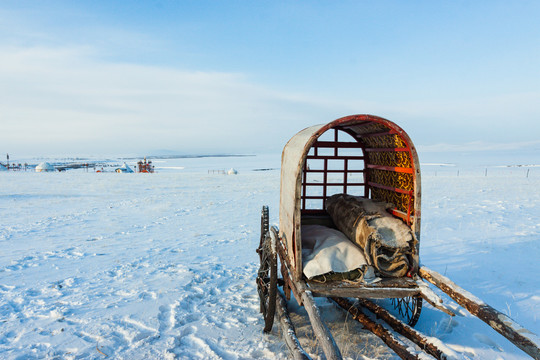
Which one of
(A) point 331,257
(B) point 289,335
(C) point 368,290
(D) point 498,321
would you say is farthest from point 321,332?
(D) point 498,321

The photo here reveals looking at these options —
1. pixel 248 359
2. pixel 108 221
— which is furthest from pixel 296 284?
pixel 108 221

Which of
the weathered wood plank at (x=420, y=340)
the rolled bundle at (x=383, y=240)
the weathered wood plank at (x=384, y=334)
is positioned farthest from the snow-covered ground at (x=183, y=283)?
the rolled bundle at (x=383, y=240)

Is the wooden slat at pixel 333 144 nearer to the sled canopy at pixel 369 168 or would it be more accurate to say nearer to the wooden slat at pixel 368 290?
the sled canopy at pixel 369 168

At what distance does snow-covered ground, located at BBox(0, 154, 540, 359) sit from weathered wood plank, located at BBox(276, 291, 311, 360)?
444 millimetres

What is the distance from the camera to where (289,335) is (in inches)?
127

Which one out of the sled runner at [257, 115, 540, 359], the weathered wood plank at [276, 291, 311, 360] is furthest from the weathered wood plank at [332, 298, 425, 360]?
the weathered wood plank at [276, 291, 311, 360]

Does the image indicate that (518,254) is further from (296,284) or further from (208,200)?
(208,200)

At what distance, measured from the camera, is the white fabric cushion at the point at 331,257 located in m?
3.74

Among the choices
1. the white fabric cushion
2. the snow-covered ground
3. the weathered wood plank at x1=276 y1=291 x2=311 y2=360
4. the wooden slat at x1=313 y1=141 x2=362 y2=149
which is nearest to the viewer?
the weathered wood plank at x1=276 y1=291 x2=311 y2=360

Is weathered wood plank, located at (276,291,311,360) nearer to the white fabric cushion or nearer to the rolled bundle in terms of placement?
the white fabric cushion

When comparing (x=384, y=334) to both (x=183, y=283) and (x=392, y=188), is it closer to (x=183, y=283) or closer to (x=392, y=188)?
(x=392, y=188)

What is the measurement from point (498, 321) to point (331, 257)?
1642mm

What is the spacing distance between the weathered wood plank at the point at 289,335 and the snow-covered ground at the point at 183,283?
444 millimetres

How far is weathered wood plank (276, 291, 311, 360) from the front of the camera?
271 cm
